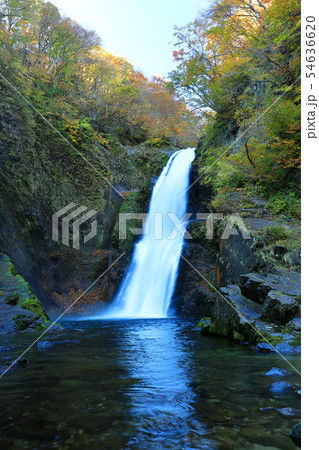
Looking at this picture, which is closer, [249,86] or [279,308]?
[279,308]

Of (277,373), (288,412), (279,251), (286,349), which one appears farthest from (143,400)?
→ (279,251)

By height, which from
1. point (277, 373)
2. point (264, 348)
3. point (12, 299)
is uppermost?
point (277, 373)

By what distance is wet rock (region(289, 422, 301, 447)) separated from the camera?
233 cm

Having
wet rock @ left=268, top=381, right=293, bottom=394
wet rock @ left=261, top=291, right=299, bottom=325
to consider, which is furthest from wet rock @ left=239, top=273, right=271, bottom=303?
wet rock @ left=268, top=381, right=293, bottom=394

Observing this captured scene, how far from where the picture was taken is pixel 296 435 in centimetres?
237

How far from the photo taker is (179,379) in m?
3.99

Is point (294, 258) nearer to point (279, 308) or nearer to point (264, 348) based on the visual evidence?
point (279, 308)

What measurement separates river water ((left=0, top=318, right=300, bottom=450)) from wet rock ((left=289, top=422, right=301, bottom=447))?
0.05 meters

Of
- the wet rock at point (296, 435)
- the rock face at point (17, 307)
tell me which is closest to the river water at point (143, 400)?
the wet rock at point (296, 435)

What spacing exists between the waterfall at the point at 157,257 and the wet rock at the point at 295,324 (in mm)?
6564

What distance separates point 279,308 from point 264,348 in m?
0.90

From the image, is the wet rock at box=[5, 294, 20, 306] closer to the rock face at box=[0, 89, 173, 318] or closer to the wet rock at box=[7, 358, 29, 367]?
the rock face at box=[0, 89, 173, 318]
